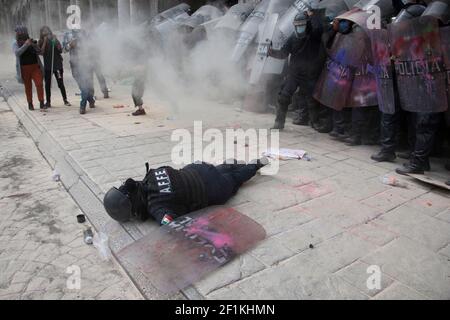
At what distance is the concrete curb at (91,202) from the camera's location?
2.39 meters

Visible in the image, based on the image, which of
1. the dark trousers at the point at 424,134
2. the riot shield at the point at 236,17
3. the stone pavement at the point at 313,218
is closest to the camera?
the stone pavement at the point at 313,218

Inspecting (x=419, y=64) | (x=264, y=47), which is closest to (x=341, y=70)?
(x=419, y=64)

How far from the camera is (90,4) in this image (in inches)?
703

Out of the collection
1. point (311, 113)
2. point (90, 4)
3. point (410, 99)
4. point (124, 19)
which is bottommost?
point (311, 113)

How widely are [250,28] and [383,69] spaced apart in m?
3.28

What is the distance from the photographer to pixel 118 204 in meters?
2.98

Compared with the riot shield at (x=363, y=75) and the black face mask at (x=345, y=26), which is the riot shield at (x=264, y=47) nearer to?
the black face mask at (x=345, y=26)

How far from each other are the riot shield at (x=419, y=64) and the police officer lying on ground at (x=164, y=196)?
223 cm

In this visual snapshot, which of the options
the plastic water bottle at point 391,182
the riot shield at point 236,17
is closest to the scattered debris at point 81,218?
the plastic water bottle at point 391,182

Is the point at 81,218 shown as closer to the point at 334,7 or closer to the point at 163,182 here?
the point at 163,182

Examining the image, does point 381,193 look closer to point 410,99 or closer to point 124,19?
point 410,99
